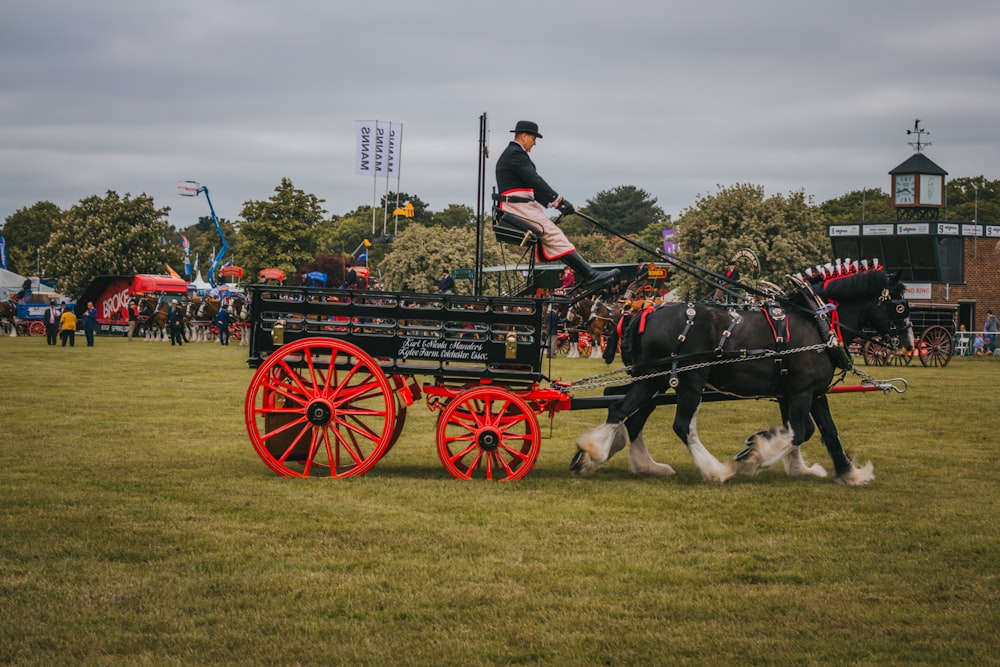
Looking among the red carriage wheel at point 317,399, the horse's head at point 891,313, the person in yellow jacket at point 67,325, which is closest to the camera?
the red carriage wheel at point 317,399

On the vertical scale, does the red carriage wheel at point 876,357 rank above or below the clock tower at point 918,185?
below

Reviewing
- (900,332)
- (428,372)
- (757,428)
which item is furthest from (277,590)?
(757,428)

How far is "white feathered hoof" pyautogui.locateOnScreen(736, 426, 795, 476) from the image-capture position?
34.6ft

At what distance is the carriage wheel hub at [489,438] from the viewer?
10406mm

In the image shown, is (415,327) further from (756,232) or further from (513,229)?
(756,232)

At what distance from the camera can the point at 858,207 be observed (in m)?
91.1

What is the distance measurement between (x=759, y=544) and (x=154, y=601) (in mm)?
4143

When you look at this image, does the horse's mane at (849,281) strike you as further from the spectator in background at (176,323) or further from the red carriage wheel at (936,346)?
the spectator in background at (176,323)

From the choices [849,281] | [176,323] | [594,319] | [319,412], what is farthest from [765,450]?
[176,323]

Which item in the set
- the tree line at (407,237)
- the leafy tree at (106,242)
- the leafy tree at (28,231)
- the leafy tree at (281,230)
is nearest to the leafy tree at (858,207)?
the tree line at (407,237)

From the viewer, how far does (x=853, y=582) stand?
22.4 ft

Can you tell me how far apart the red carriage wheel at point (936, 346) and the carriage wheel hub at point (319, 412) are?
25500 mm

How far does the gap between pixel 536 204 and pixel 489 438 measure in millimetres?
2330

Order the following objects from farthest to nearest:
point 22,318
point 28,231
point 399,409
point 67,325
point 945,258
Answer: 1. point 28,231
2. point 945,258
3. point 22,318
4. point 67,325
5. point 399,409
